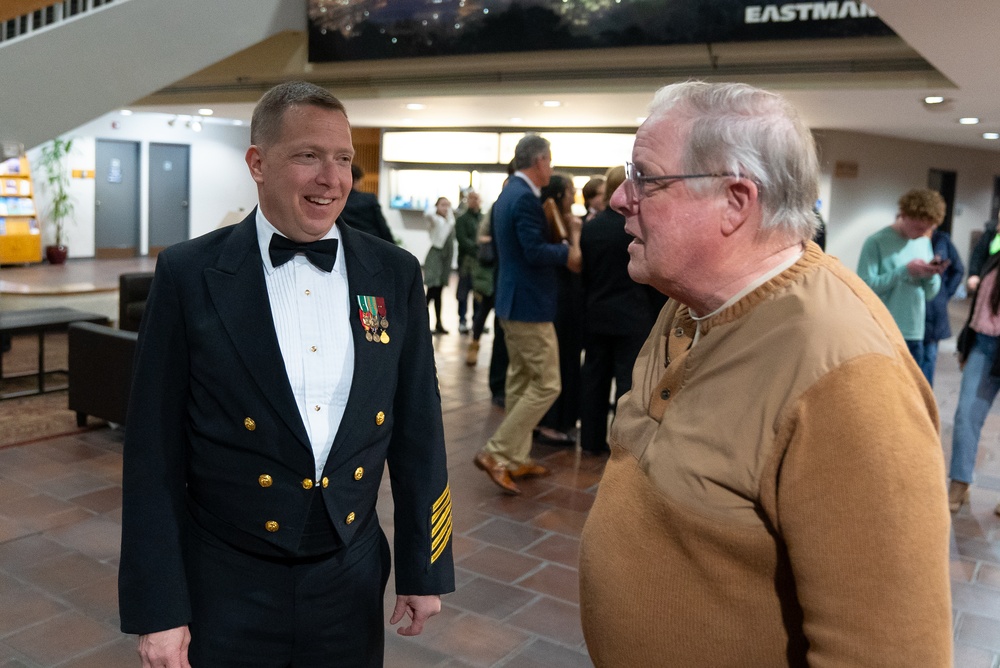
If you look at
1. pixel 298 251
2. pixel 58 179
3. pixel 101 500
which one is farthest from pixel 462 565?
pixel 58 179

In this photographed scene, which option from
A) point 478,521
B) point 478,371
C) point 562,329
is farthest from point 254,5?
point 478,521

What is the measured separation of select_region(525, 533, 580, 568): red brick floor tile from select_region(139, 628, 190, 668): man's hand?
2.52 meters

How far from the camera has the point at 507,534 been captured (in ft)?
14.1

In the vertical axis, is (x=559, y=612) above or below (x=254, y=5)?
below

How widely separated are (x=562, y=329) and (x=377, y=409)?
452 centimetres

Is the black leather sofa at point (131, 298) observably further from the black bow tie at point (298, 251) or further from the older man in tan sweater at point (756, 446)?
the older man in tan sweater at point (756, 446)

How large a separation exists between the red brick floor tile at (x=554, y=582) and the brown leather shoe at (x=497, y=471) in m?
0.94

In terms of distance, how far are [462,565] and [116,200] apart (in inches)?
671

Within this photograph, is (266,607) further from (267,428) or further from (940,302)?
(940,302)

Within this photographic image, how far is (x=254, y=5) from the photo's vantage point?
9.90 meters

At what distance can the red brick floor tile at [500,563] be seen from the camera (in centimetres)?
385

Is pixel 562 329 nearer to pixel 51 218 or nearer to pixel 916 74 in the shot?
pixel 916 74

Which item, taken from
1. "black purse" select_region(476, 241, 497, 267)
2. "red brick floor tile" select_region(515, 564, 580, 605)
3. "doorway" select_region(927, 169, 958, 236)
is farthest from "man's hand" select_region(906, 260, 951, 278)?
"doorway" select_region(927, 169, 958, 236)

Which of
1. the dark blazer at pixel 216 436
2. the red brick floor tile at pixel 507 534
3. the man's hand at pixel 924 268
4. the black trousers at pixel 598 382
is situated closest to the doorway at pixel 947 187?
the man's hand at pixel 924 268
